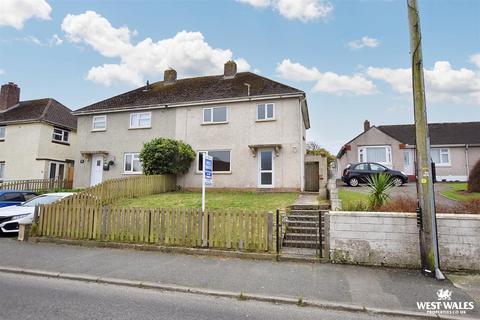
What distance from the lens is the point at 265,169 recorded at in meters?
17.1

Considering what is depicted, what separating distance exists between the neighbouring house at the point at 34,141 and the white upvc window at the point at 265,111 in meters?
18.8

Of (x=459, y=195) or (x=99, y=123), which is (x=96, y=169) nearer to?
(x=99, y=123)

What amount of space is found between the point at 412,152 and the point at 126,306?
26698 mm

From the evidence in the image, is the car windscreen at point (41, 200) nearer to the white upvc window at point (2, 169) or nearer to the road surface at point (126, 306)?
the road surface at point (126, 306)

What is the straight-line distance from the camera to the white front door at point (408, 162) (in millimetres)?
23936

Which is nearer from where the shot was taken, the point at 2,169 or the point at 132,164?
the point at 132,164

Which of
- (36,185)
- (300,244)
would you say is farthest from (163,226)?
(36,185)

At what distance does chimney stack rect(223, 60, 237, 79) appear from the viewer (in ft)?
71.1

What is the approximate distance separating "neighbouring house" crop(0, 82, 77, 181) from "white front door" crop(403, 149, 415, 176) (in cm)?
3014

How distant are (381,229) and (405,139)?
24.1 metres

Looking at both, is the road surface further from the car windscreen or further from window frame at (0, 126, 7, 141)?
window frame at (0, 126, 7, 141)

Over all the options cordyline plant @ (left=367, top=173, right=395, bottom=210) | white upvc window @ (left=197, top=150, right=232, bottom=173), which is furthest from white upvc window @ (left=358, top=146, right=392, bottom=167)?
cordyline plant @ (left=367, top=173, right=395, bottom=210)

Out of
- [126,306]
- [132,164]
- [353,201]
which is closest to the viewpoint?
[126,306]

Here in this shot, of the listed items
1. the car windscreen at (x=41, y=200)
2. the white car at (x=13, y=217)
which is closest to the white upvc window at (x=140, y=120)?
the car windscreen at (x=41, y=200)
